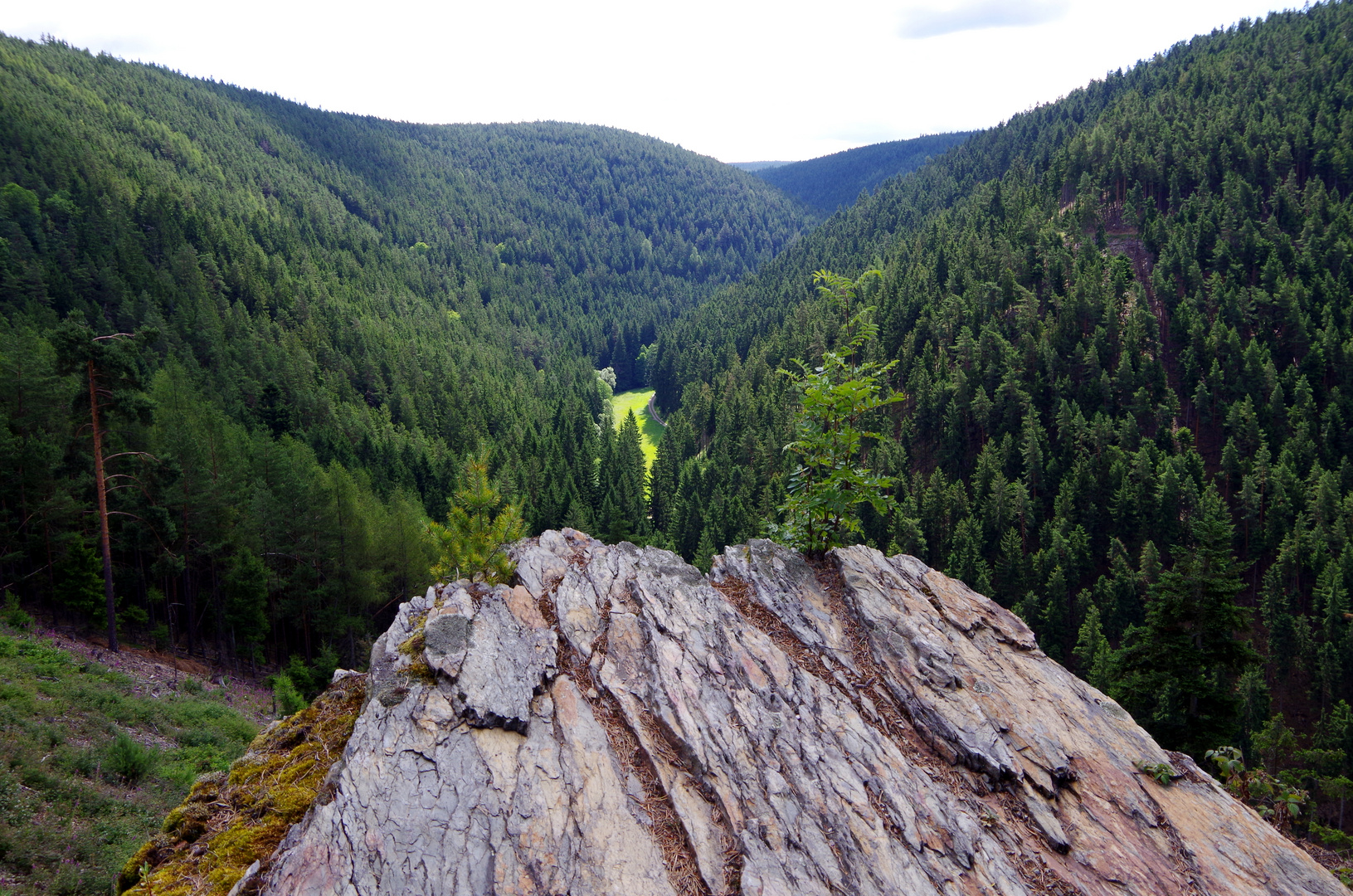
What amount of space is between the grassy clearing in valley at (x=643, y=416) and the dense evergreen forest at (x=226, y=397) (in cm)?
786

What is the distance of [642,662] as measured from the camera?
12.5 metres

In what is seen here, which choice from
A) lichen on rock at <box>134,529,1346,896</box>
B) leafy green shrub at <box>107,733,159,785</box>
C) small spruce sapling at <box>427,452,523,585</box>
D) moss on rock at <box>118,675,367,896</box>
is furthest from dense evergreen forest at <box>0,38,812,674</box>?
lichen on rock at <box>134,529,1346,896</box>

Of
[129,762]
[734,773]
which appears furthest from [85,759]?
[734,773]

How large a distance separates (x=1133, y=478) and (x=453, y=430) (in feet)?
268

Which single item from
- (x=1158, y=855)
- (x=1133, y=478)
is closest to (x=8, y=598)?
(x=1158, y=855)

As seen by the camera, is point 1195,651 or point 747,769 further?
point 1195,651

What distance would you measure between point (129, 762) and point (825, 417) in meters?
21.8

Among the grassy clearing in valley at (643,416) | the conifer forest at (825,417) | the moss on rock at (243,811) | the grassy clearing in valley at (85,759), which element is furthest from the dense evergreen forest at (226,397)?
the moss on rock at (243,811)

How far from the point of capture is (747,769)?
33.3 ft

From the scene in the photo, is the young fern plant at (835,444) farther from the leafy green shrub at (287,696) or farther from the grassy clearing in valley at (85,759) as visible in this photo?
the leafy green shrub at (287,696)

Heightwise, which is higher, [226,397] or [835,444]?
[835,444]

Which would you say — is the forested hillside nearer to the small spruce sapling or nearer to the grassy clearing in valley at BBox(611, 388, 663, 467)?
the grassy clearing in valley at BBox(611, 388, 663, 467)

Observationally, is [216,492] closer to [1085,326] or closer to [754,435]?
[754,435]

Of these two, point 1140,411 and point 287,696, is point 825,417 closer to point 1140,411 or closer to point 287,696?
point 287,696
